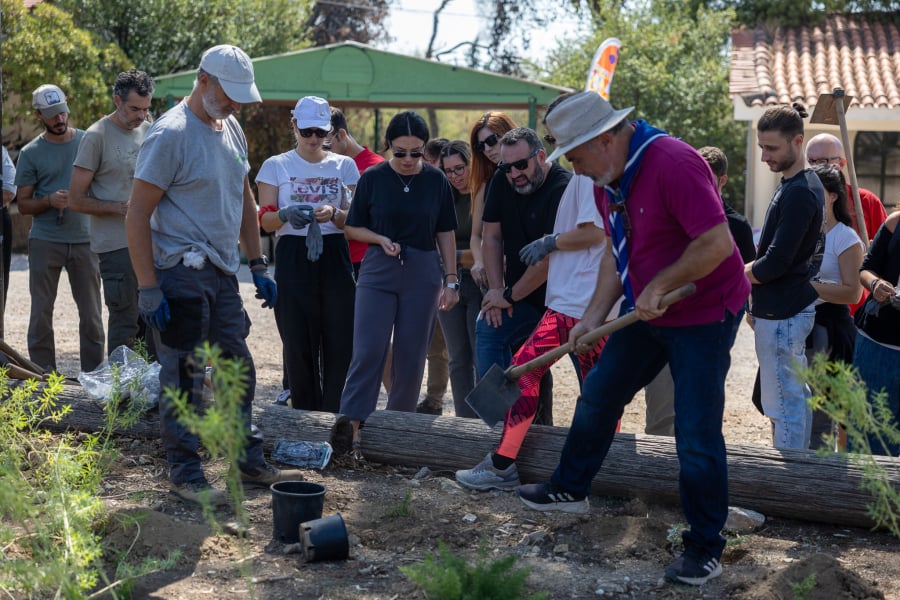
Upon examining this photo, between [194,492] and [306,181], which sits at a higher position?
[306,181]

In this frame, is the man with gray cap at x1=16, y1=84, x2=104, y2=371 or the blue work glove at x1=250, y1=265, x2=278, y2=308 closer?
the blue work glove at x1=250, y1=265, x2=278, y2=308

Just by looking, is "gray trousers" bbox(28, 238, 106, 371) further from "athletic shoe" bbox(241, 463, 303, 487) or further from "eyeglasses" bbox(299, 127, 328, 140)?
"athletic shoe" bbox(241, 463, 303, 487)

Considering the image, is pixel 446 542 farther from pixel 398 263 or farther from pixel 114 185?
pixel 114 185

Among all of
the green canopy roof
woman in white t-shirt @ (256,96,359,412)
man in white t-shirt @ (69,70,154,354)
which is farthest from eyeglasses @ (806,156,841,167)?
the green canopy roof

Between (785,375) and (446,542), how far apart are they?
195 centimetres

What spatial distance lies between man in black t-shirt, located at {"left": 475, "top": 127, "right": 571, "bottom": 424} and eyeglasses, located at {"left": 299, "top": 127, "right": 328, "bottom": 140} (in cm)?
120

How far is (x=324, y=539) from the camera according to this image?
13.3 feet

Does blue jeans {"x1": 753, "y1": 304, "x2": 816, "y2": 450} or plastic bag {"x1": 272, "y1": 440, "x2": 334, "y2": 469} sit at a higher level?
blue jeans {"x1": 753, "y1": 304, "x2": 816, "y2": 450}

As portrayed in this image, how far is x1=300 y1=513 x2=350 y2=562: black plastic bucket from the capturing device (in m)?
4.04

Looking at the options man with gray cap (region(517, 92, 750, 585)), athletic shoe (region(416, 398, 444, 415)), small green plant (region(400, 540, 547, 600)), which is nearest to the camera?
small green plant (region(400, 540, 547, 600))

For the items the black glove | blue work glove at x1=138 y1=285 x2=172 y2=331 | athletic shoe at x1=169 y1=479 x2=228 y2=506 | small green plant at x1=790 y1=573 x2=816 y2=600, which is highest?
the black glove

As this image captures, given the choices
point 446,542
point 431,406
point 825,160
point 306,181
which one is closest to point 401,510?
point 446,542

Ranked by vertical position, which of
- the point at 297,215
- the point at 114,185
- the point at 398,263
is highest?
the point at 114,185

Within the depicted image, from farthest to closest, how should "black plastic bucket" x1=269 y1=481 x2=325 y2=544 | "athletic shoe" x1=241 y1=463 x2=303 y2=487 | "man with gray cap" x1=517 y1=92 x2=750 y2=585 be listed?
"athletic shoe" x1=241 y1=463 x2=303 y2=487 < "black plastic bucket" x1=269 y1=481 x2=325 y2=544 < "man with gray cap" x1=517 y1=92 x2=750 y2=585
